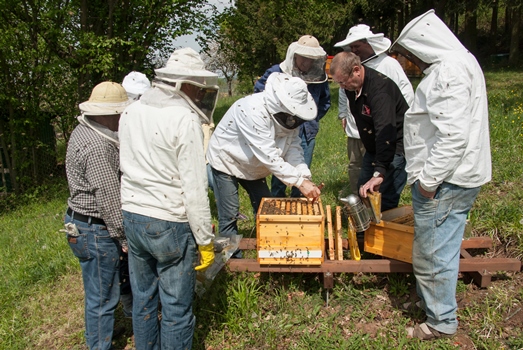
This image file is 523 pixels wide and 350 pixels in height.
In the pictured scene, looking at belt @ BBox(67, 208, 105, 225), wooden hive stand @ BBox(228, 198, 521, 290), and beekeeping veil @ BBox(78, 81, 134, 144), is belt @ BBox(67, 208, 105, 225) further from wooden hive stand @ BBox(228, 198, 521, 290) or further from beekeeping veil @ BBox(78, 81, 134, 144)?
wooden hive stand @ BBox(228, 198, 521, 290)

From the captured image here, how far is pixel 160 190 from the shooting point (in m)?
2.51

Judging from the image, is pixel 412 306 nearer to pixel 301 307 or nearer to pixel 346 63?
pixel 301 307

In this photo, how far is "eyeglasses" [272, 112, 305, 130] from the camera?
3414mm

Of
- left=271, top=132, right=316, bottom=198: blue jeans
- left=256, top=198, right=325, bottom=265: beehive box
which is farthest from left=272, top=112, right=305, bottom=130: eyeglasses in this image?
left=271, top=132, right=316, bottom=198: blue jeans

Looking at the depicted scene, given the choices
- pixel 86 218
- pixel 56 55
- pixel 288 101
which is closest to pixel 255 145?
pixel 288 101

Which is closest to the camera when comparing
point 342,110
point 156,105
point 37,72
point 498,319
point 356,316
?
point 156,105

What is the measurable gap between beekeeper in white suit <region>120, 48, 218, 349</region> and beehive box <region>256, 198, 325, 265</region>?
71cm

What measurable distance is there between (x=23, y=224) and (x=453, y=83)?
23.5 ft

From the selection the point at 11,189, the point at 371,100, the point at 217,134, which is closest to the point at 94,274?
the point at 217,134

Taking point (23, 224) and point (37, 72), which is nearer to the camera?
point (23, 224)

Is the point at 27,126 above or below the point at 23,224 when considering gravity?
above

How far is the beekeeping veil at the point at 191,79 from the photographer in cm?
246

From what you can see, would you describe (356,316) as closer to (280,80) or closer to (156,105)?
(280,80)

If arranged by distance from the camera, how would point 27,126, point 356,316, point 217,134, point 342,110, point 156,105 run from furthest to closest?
1. point 27,126
2. point 342,110
3. point 217,134
4. point 356,316
5. point 156,105
